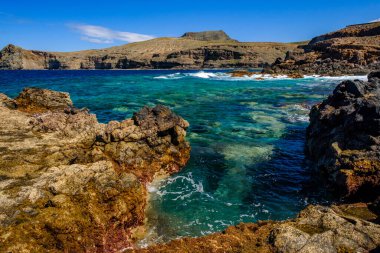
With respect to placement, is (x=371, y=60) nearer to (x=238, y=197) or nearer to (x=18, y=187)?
(x=238, y=197)

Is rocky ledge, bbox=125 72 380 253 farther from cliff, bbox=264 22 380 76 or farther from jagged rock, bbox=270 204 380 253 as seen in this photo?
cliff, bbox=264 22 380 76

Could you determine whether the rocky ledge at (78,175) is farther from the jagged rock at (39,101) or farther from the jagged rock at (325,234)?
the jagged rock at (325,234)

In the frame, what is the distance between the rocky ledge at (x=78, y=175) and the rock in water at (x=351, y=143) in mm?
8271

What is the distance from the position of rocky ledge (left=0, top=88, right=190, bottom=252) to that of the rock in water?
8.27 m

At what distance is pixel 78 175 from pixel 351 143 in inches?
496

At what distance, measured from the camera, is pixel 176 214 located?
1227 centimetres

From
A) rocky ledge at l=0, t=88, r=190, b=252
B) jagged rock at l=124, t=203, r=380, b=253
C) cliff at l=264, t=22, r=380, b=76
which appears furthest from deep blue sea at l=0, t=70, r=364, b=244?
cliff at l=264, t=22, r=380, b=76

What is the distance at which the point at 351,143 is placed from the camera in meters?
14.2

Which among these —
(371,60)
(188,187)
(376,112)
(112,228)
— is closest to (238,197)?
(188,187)

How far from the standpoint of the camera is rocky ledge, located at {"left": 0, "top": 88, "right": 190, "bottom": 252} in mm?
8258

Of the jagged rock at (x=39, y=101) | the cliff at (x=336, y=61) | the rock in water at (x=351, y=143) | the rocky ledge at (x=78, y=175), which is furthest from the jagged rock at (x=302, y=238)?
the cliff at (x=336, y=61)

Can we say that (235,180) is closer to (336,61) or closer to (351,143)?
(351,143)

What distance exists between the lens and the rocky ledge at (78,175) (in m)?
8.26

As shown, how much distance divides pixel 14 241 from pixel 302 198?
11.8 metres
